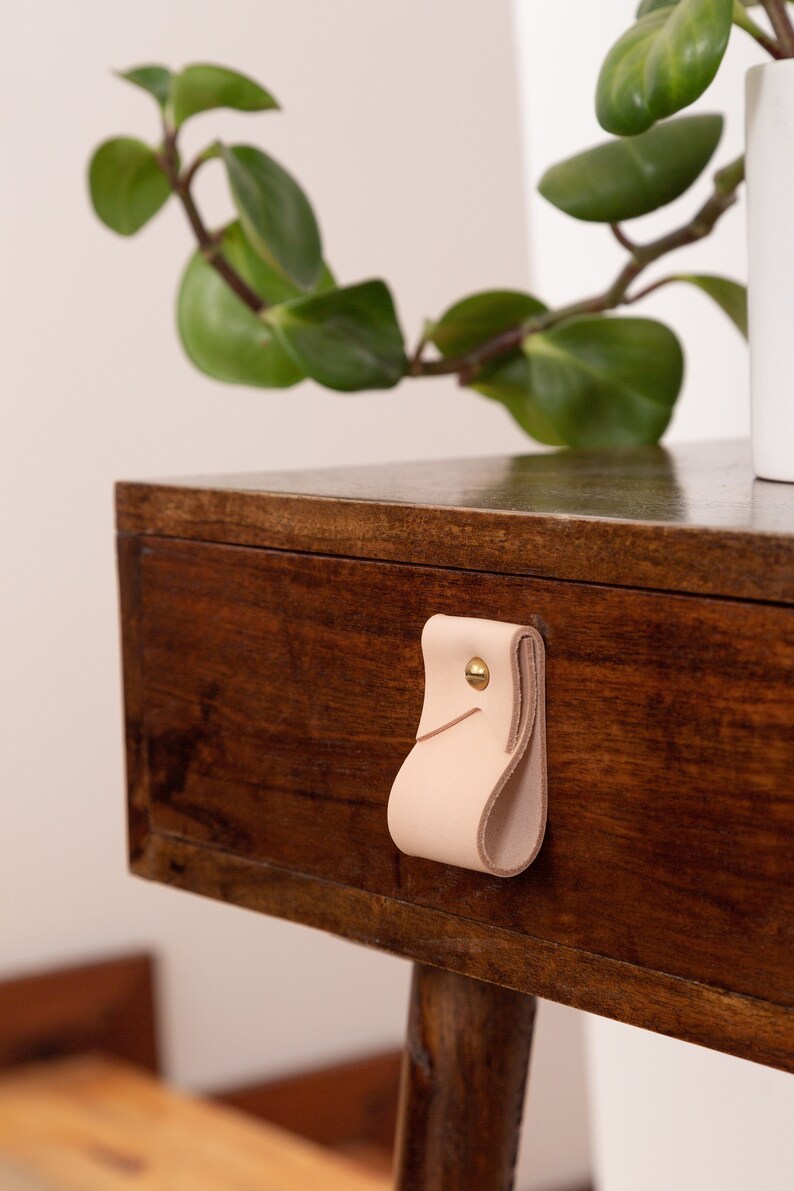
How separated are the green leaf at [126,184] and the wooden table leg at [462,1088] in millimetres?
384

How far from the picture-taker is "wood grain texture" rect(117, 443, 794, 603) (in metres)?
0.34

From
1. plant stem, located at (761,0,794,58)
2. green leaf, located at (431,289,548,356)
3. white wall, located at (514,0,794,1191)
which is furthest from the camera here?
white wall, located at (514,0,794,1191)

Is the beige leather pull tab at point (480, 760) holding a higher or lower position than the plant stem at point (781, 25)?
lower

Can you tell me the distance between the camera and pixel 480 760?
393mm

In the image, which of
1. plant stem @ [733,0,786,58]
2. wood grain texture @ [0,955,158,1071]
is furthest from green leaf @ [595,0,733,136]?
wood grain texture @ [0,955,158,1071]

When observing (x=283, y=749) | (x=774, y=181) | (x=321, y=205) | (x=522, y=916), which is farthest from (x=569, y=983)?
(x=321, y=205)

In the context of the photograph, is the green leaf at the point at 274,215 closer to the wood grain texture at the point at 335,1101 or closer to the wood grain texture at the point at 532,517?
the wood grain texture at the point at 532,517

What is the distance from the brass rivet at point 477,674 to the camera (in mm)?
397

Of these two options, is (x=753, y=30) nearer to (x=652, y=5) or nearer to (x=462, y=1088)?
(x=652, y=5)

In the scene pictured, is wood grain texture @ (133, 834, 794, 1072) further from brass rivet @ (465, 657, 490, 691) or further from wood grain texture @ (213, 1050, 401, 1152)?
wood grain texture @ (213, 1050, 401, 1152)

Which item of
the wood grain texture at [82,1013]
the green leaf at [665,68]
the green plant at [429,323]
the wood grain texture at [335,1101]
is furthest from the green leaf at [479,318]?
the wood grain texture at [335,1101]

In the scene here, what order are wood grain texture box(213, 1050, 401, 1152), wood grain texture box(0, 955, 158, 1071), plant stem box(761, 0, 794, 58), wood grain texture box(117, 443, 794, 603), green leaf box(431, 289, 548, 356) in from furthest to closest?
wood grain texture box(213, 1050, 401, 1152) < wood grain texture box(0, 955, 158, 1071) < green leaf box(431, 289, 548, 356) < plant stem box(761, 0, 794, 58) < wood grain texture box(117, 443, 794, 603)

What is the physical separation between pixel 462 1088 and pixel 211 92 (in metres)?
0.42

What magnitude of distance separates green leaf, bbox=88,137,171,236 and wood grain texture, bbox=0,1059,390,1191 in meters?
0.89
